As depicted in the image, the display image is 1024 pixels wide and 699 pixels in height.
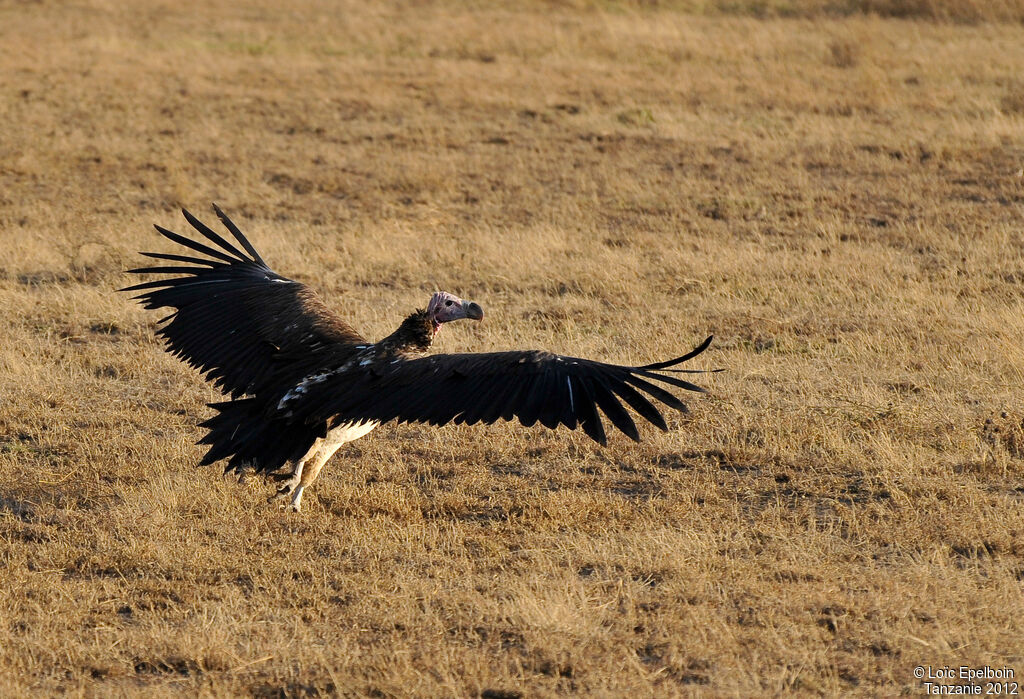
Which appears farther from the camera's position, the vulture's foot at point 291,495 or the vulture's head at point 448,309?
the vulture's head at point 448,309

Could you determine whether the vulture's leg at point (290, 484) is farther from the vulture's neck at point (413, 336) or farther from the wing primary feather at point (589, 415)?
the wing primary feather at point (589, 415)

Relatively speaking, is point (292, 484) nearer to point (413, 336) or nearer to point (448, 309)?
point (413, 336)

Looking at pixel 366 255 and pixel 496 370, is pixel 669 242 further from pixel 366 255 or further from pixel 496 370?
pixel 496 370

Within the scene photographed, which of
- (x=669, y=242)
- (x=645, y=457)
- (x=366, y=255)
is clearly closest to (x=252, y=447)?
(x=645, y=457)

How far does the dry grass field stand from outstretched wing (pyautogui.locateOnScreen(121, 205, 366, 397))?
0.60 metres

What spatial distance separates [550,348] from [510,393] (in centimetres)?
346

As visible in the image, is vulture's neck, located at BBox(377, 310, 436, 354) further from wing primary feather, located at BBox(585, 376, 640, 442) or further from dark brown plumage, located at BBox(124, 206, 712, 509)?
wing primary feather, located at BBox(585, 376, 640, 442)

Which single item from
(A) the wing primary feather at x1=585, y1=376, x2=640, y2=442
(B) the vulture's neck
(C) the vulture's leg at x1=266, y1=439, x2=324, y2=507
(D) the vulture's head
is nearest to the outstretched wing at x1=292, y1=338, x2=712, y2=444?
(A) the wing primary feather at x1=585, y1=376, x2=640, y2=442

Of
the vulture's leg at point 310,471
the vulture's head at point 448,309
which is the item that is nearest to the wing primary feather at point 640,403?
the vulture's head at point 448,309

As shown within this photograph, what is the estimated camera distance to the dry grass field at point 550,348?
15.1ft

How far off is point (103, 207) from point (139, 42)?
8704mm

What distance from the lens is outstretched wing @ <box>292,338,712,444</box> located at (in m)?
4.65

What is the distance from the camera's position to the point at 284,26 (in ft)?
70.9

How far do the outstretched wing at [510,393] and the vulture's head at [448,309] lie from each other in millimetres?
890
